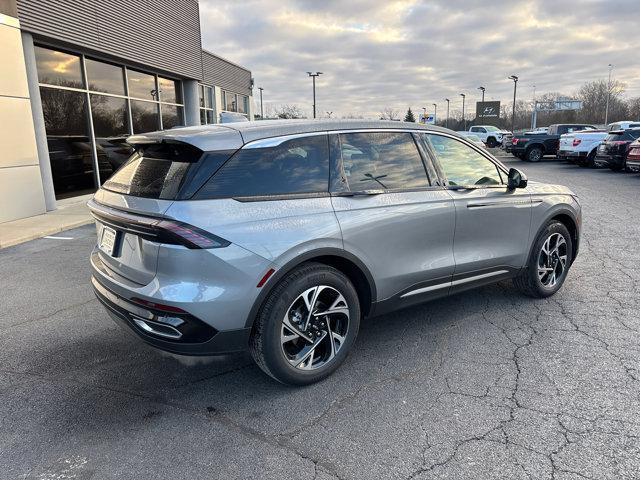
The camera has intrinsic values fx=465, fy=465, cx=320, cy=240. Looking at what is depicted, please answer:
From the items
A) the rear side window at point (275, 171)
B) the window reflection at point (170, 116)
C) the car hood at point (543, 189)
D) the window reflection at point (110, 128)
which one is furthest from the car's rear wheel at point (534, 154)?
the rear side window at point (275, 171)

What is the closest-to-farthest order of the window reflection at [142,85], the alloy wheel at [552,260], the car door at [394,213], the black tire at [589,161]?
the car door at [394,213] < the alloy wheel at [552,260] < the window reflection at [142,85] < the black tire at [589,161]

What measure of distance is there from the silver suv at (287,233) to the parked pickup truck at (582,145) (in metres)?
18.1

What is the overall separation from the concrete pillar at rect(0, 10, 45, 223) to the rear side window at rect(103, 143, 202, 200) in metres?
7.44

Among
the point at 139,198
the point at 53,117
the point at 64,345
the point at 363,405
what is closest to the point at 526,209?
the point at 363,405

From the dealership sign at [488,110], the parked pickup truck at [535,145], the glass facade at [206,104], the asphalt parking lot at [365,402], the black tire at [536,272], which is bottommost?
the asphalt parking lot at [365,402]

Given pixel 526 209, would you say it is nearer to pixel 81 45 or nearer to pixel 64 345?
pixel 64 345

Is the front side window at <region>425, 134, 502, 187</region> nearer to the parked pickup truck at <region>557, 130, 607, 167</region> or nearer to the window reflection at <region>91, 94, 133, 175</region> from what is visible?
the window reflection at <region>91, 94, 133, 175</region>

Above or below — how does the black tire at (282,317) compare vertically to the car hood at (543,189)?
below

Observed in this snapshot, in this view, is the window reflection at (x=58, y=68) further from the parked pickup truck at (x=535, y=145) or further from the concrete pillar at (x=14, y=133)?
the parked pickup truck at (x=535, y=145)

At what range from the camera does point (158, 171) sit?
9.58 ft

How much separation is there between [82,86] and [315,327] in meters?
11.5

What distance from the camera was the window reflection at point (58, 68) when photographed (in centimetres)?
1055

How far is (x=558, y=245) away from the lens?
4.66 m

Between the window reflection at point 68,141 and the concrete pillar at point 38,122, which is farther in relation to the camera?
the window reflection at point 68,141
